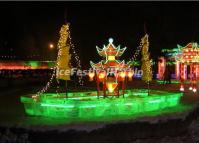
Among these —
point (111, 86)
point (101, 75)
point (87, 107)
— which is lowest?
Result: point (87, 107)

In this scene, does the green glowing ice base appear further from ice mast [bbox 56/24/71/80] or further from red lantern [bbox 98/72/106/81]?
ice mast [bbox 56/24/71/80]

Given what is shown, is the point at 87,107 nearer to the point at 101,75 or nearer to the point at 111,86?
the point at 101,75

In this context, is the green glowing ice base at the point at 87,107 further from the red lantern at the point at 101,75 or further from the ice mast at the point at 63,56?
the ice mast at the point at 63,56

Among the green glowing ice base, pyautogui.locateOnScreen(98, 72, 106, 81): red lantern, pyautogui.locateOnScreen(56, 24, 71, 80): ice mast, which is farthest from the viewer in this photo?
pyautogui.locateOnScreen(56, 24, 71, 80): ice mast

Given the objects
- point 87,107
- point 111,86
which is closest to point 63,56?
point 111,86

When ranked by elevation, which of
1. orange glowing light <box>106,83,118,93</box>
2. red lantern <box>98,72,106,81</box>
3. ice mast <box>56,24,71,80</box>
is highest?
ice mast <box>56,24,71,80</box>

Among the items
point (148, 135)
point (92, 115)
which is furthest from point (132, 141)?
point (92, 115)

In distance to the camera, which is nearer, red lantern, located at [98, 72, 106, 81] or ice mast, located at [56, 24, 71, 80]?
red lantern, located at [98, 72, 106, 81]

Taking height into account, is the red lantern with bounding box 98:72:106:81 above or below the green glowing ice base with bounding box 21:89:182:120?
above

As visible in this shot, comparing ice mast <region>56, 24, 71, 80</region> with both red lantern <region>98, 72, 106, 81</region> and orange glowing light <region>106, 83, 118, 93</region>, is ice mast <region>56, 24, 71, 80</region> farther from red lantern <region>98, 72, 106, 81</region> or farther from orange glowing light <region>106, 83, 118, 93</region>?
red lantern <region>98, 72, 106, 81</region>

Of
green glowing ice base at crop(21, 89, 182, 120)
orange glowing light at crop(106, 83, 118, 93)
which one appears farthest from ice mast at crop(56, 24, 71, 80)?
green glowing ice base at crop(21, 89, 182, 120)

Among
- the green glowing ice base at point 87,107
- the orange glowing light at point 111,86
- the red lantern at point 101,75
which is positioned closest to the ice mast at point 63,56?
the orange glowing light at point 111,86

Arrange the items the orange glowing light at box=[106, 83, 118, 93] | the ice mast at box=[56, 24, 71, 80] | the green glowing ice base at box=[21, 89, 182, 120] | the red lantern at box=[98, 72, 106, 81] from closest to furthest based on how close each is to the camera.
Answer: the green glowing ice base at box=[21, 89, 182, 120] → the red lantern at box=[98, 72, 106, 81] → the orange glowing light at box=[106, 83, 118, 93] → the ice mast at box=[56, 24, 71, 80]

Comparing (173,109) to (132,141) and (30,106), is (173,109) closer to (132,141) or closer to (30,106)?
(132,141)
